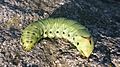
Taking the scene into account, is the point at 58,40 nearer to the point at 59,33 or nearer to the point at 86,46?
the point at 59,33

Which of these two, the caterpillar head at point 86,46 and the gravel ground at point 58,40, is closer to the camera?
the caterpillar head at point 86,46

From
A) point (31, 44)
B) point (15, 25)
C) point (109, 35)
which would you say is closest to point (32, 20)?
point (15, 25)

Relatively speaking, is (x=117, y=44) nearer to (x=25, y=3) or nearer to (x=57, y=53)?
(x=57, y=53)

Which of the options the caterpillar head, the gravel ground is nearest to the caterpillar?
the caterpillar head

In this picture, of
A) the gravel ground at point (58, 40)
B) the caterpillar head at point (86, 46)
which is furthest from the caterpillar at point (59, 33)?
the gravel ground at point (58, 40)

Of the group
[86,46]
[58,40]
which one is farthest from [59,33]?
[86,46]

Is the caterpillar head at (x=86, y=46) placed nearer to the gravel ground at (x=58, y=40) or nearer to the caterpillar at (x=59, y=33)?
the caterpillar at (x=59, y=33)
